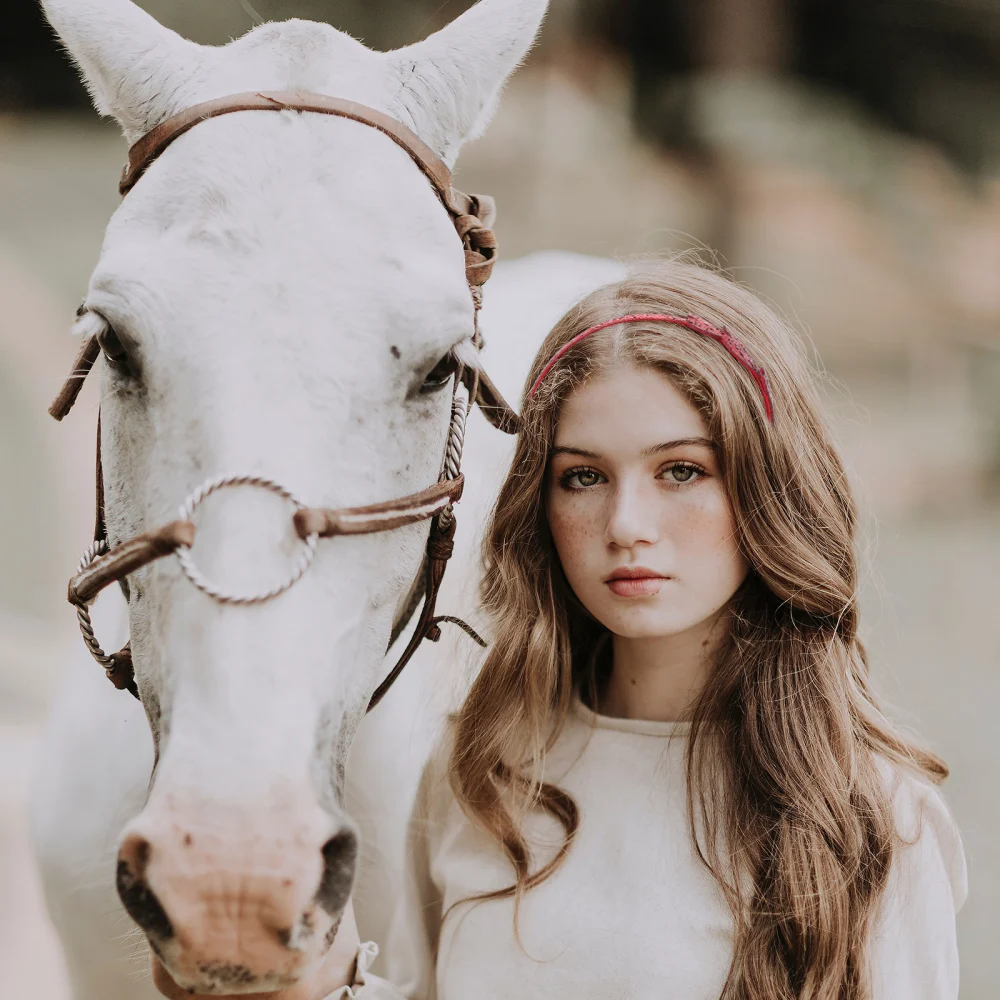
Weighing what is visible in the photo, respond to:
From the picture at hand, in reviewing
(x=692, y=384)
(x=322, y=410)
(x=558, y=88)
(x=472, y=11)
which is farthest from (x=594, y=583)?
(x=558, y=88)

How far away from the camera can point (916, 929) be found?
1.17 metres

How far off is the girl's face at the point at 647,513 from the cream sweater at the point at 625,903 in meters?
0.20

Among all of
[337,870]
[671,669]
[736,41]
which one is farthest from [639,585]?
[736,41]

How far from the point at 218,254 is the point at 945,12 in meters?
6.11

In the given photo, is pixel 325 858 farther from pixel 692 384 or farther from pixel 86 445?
pixel 86 445

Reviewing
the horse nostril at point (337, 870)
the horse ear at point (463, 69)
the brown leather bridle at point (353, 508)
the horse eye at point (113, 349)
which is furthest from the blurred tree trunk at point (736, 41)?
the horse nostril at point (337, 870)

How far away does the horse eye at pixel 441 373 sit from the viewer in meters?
1.13

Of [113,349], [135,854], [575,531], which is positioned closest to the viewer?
[135,854]

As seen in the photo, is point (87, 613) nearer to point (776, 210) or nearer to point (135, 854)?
point (135, 854)

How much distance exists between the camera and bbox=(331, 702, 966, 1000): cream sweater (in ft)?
3.82

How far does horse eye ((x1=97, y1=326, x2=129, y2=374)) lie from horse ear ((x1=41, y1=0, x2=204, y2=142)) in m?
0.34

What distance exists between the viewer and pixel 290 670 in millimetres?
887

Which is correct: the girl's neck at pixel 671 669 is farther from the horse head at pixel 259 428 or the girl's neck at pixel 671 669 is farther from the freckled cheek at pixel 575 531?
the horse head at pixel 259 428

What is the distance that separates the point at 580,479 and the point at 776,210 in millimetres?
5437
